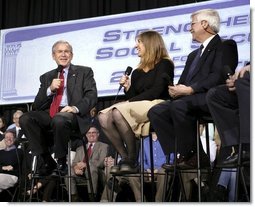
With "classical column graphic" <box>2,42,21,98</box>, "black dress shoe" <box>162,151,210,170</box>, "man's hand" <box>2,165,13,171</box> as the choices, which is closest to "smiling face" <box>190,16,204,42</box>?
"black dress shoe" <box>162,151,210,170</box>

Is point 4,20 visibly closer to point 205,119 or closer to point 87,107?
point 87,107

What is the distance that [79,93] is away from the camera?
3.60 metres

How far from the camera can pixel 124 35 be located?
18.2 feet

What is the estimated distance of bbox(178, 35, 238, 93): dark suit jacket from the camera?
2.95 meters

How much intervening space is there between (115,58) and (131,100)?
228cm

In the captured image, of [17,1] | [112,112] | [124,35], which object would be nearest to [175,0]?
[124,35]

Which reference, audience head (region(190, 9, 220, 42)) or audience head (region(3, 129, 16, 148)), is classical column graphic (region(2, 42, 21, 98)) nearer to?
audience head (region(3, 129, 16, 148))

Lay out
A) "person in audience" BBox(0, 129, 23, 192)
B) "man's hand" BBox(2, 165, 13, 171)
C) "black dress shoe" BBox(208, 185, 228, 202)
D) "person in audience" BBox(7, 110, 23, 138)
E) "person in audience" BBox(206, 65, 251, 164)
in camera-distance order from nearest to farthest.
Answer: "person in audience" BBox(206, 65, 251, 164) < "black dress shoe" BBox(208, 185, 228, 202) < "person in audience" BBox(0, 129, 23, 192) < "man's hand" BBox(2, 165, 13, 171) < "person in audience" BBox(7, 110, 23, 138)

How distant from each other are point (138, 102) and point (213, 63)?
0.54m

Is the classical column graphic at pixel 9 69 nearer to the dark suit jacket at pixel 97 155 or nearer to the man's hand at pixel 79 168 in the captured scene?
the dark suit jacket at pixel 97 155

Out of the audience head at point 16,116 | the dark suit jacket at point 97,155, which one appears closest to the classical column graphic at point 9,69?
the audience head at point 16,116

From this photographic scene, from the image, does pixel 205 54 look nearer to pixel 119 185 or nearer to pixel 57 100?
pixel 57 100

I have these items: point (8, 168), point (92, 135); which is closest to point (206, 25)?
point (92, 135)

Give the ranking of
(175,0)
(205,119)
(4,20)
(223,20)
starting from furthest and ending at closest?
1. (4,20)
2. (175,0)
3. (223,20)
4. (205,119)
